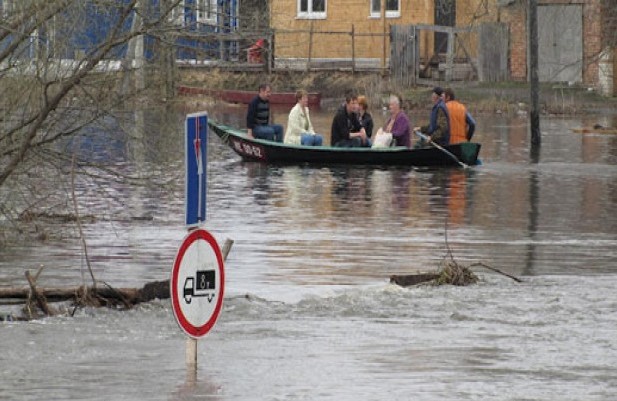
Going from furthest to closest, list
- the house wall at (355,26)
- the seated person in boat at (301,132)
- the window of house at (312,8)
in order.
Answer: the window of house at (312,8), the house wall at (355,26), the seated person in boat at (301,132)

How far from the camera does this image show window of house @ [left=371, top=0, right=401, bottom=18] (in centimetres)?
6241

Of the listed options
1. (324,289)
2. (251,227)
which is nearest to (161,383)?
(324,289)

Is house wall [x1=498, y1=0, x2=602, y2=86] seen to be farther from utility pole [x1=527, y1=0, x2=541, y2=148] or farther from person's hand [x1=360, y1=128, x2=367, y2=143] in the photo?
person's hand [x1=360, y1=128, x2=367, y2=143]

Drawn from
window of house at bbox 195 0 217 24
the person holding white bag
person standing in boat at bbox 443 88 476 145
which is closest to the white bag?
the person holding white bag

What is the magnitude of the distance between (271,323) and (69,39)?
181 inches

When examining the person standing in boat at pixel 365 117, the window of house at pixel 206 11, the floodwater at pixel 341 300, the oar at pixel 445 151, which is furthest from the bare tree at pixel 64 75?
the person standing in boat at pixel 365 117

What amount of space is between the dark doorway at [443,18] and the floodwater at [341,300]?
108 ft

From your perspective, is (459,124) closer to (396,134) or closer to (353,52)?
(396,134)

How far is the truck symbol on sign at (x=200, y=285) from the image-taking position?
10.2 metres

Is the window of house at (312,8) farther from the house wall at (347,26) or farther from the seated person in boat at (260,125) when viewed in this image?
the seated person in boat at (260,125)

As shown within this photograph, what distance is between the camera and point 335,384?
10500 millimetres

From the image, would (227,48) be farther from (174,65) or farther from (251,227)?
(251,227)

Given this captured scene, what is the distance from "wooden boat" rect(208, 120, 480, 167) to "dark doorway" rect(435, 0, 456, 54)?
27692 mm

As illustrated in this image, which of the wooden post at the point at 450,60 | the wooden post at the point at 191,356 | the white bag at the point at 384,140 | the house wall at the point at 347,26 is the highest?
the house wall at the point at 347,26
